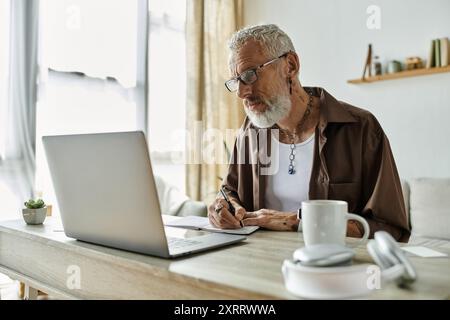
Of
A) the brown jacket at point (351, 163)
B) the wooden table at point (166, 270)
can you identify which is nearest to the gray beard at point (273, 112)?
the brown jacket at point (351, 163)

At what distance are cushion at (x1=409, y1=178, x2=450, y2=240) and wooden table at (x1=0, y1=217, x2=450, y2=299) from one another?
1.86 metres

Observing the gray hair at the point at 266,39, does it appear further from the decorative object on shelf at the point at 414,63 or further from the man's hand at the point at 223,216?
the decorative object on shelf at the point at 414,63

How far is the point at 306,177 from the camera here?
5.02 feet

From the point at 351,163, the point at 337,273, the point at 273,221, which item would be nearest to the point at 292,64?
the point at 351,163

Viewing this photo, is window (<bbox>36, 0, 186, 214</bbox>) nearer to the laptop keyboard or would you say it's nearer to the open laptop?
the open laptop

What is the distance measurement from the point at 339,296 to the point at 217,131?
3154 millimetres

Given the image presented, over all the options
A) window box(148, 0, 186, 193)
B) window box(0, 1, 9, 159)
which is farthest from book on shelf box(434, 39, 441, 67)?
window box(0, 1, 9, 159)

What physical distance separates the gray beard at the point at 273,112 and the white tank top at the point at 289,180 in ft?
0.43

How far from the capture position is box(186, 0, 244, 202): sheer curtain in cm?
360

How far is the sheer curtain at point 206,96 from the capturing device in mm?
3602

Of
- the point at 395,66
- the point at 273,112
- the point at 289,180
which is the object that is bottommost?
the point at 289,180

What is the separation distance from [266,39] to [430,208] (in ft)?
5.88

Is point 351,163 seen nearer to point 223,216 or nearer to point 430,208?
point 223,216

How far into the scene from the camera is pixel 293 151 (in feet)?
5.17
